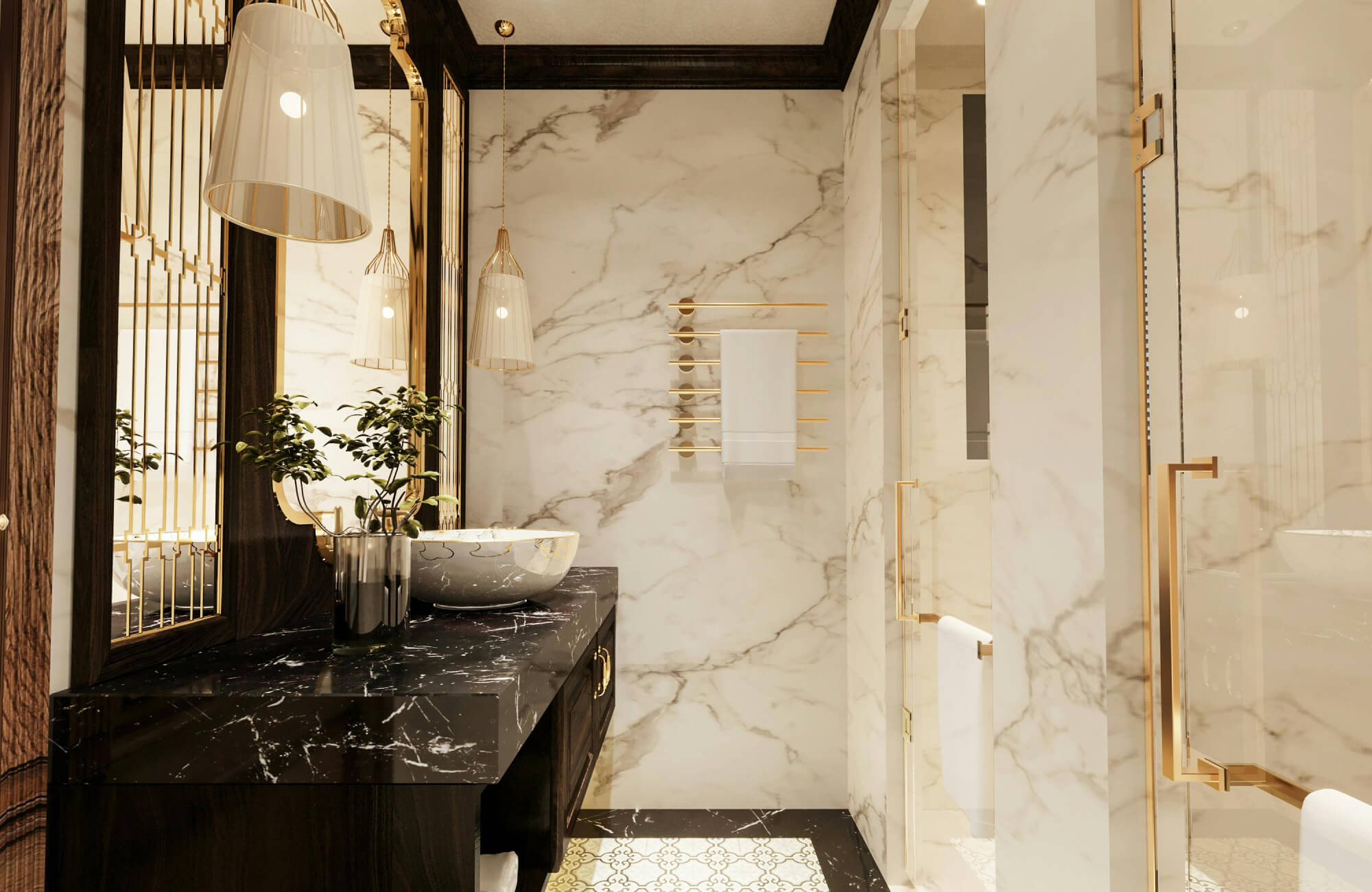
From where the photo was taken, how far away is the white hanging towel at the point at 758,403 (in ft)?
8.59

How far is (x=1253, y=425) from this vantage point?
83cm

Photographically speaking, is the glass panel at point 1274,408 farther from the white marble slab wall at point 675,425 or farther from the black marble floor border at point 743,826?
the white marble slab wall at point 675,425

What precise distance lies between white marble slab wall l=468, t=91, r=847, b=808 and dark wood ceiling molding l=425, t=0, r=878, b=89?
38 millimetres

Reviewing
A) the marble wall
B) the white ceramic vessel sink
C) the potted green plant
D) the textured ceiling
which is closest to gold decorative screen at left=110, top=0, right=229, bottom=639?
the potted green plant

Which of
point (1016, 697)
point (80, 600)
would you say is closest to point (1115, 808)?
point (1016, 697)

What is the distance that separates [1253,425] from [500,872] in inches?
56.0

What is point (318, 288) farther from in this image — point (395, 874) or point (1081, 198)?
point (1081, 198)

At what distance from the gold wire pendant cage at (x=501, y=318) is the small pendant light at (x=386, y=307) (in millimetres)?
274

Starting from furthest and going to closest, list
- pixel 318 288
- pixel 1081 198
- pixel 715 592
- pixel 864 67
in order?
pixel 715 592 → pixel 864 67 → pixel 318 288 → pixel 1081 198

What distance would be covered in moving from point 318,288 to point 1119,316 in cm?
152

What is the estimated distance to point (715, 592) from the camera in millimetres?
2701

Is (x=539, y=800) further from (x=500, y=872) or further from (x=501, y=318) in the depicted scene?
(x=501, y=318)

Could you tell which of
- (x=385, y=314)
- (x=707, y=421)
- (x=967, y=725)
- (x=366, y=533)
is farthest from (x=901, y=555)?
(x=385, y=314)

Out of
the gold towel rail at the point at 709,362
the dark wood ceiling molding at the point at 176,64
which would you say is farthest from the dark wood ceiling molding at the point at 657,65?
the dark wood ceiling molding at the point at 176,64
